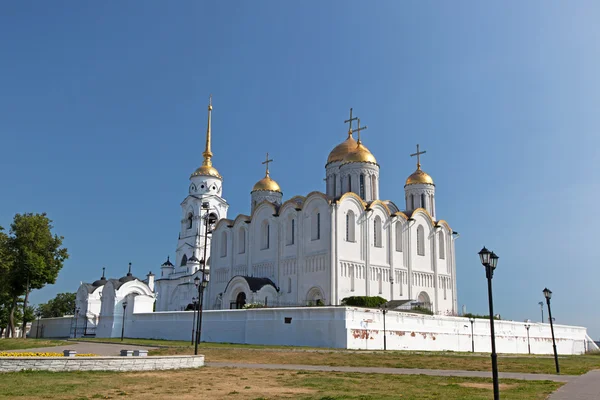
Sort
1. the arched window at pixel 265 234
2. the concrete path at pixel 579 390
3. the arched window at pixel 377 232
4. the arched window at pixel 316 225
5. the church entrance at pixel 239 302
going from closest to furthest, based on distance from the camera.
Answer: the concrete path at pixel 579 390
the arched window at pixel 316 225
the arched window at pixel 377 232
the church entrance at pixel 239 302
the arched window at pixel 265 234

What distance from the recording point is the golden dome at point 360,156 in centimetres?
4937

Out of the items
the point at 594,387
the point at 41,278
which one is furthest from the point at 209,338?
the point at 594,387

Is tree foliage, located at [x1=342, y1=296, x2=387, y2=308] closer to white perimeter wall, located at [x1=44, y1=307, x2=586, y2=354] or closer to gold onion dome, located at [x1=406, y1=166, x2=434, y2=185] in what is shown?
white perimeter wall, located at [x1=44, y1=307, x2=586, y2=354]

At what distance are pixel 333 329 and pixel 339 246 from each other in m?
12.5

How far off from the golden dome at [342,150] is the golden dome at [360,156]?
4.44 feet

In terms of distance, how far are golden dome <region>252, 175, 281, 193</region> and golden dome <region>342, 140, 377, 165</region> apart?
11.0m

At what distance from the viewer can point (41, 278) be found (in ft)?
144

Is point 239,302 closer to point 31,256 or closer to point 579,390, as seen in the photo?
point 31,256

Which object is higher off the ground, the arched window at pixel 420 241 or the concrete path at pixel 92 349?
the arched window at pixel 420 241

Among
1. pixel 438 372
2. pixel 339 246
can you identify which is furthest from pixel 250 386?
pixel 339 246

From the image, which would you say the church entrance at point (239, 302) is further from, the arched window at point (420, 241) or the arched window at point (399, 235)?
the arched window at point (420, 241)

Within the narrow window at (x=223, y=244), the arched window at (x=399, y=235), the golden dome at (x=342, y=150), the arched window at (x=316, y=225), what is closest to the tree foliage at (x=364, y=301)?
the arched window at (x=316, y=225)

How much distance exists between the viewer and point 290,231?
1880 inches

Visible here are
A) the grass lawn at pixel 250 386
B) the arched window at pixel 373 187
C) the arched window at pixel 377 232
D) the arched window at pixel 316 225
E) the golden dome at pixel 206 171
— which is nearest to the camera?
the grass lawn at pixel 250 386
